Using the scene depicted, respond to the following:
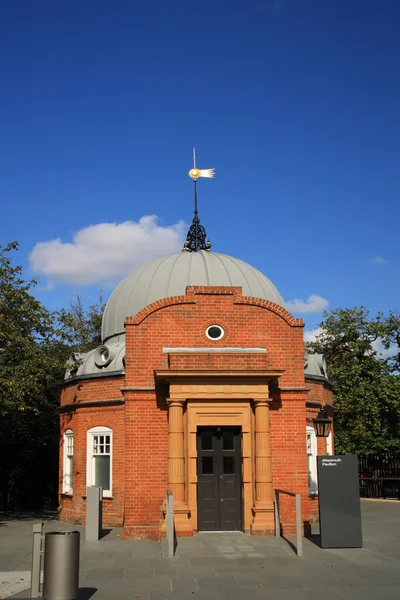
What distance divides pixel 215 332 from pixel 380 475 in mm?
14668

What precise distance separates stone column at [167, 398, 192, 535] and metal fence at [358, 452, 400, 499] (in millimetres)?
13810

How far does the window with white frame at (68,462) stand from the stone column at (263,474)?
7.45 metres

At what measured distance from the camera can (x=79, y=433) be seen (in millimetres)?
19109

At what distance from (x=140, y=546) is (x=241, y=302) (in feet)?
21.6

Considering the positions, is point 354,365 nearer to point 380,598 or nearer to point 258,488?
point 258,488

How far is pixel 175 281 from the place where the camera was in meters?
22.2

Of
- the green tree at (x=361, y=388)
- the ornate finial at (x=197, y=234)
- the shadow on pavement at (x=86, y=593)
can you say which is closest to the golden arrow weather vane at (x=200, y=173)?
the ornate finial at (x=197, y=234)

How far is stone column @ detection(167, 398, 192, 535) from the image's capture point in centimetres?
1438

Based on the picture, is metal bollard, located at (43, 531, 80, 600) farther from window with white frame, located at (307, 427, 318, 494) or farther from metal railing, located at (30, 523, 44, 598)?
window with white frame, located at (307, 427, 318, 494)

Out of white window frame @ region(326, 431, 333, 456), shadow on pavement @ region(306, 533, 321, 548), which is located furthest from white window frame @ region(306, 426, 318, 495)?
shadow on pavement @ region(306, 533, 321, 548)

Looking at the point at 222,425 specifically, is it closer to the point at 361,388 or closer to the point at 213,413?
the point at 213,413

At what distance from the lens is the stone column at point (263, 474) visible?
14609mm

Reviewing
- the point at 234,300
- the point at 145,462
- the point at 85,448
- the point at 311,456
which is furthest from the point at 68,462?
the point at 234,300

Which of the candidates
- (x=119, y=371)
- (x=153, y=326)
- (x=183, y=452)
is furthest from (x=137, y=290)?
(x=183, y=452)
